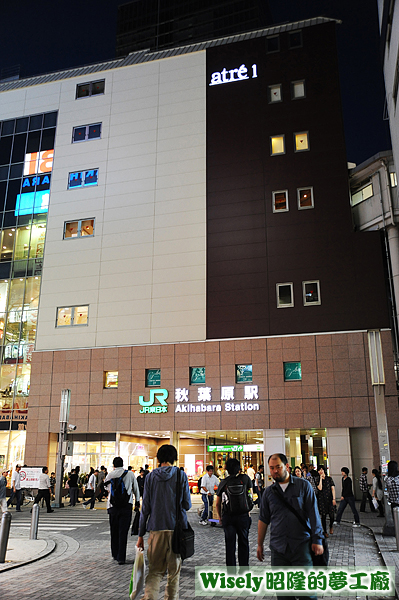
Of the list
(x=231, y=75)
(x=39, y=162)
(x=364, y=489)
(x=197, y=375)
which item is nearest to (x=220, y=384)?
(x=197, y=375)

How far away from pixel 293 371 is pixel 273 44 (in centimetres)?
2027

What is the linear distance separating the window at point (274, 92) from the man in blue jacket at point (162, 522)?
2922cm

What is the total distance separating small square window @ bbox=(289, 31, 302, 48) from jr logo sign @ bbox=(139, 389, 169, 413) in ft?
72.8

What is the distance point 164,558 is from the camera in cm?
623

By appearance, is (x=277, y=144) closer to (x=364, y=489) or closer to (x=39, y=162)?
(x=39, y=162)

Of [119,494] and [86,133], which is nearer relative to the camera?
[119,494]

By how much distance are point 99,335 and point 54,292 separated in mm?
4451

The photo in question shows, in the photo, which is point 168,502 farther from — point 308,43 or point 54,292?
point 308,43

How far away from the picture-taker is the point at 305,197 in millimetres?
29844

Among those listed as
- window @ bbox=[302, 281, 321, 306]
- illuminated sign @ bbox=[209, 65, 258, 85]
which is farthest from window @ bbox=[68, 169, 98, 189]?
window @ bbox=[302, 281, 321, 306]

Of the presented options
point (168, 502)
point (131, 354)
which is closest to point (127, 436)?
point (131, 354)

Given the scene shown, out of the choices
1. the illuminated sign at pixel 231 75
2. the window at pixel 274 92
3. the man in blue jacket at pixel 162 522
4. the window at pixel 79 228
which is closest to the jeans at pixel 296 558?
the man in blue jacket at pixel 162 522

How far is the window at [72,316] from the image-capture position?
32125 millimetres

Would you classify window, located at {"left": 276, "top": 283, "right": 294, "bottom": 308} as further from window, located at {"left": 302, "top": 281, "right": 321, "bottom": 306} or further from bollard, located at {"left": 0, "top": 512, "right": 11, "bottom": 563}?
bollard, located at {"left": 0, "top": 512, "right": 11, "bottom": 563}
